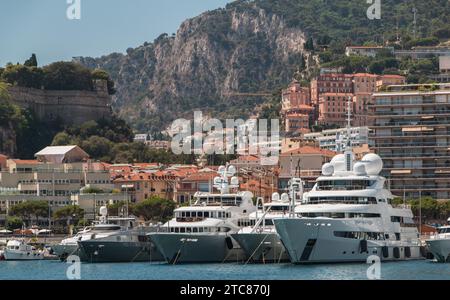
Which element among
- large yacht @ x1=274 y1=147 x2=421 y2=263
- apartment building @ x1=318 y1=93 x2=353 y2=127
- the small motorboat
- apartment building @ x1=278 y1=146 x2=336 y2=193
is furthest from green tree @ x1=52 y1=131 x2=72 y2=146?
large yacht @ x1=274 y1=147 x2=421 y2=263

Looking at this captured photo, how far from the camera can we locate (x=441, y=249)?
62.4 metres

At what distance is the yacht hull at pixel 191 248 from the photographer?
218 feet

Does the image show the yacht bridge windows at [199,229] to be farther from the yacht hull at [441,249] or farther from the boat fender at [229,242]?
the yacht hull at [441,249]

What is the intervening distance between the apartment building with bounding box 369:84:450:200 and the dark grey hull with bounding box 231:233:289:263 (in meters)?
41.3

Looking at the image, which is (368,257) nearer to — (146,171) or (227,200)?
(227,200)

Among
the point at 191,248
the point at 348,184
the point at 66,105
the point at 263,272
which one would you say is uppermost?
the point at 66,105

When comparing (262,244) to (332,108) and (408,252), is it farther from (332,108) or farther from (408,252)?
(332,108)

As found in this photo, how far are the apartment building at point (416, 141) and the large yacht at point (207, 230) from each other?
34.7 m

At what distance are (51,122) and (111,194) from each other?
4685 centimetres

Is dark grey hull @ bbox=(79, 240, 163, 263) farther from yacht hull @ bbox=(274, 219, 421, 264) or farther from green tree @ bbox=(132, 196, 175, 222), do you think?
green tree @ bbox=(132, 196, 175, 222)
